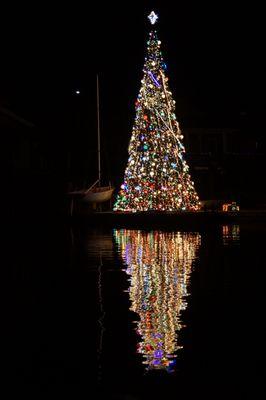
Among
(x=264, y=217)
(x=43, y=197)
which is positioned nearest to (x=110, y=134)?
(x=43, y=197)

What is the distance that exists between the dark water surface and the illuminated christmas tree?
14.1m

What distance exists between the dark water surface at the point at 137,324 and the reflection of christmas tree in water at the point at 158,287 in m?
0.02

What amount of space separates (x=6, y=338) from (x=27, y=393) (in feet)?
6.05

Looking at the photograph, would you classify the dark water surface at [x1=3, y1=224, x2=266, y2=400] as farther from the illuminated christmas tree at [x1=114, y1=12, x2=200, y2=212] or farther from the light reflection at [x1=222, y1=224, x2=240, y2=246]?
the illuminated christmas tree at [x1=114, y1=12, x2=200, y2=212]

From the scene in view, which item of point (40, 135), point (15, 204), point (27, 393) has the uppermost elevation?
point (40, 135)

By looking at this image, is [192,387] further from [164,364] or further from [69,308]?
[69,308]

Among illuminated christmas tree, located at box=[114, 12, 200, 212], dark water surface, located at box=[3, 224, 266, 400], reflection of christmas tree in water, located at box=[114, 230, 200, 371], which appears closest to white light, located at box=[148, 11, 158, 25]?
illuminated christmas tree, located at box=[114, 12, 200, 212]

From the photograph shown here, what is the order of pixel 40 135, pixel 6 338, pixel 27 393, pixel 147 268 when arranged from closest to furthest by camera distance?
pixel 27 393, pixel 6 338, pixel 147 268, pixel 40 135

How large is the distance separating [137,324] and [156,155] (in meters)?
22.4

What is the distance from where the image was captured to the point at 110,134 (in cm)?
4350

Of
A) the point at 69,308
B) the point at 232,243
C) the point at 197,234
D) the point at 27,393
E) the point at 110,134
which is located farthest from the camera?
the point at 110,134

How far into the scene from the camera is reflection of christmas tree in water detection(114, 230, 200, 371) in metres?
6.69

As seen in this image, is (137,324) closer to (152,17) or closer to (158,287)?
(158,287)

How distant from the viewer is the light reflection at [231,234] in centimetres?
1921
